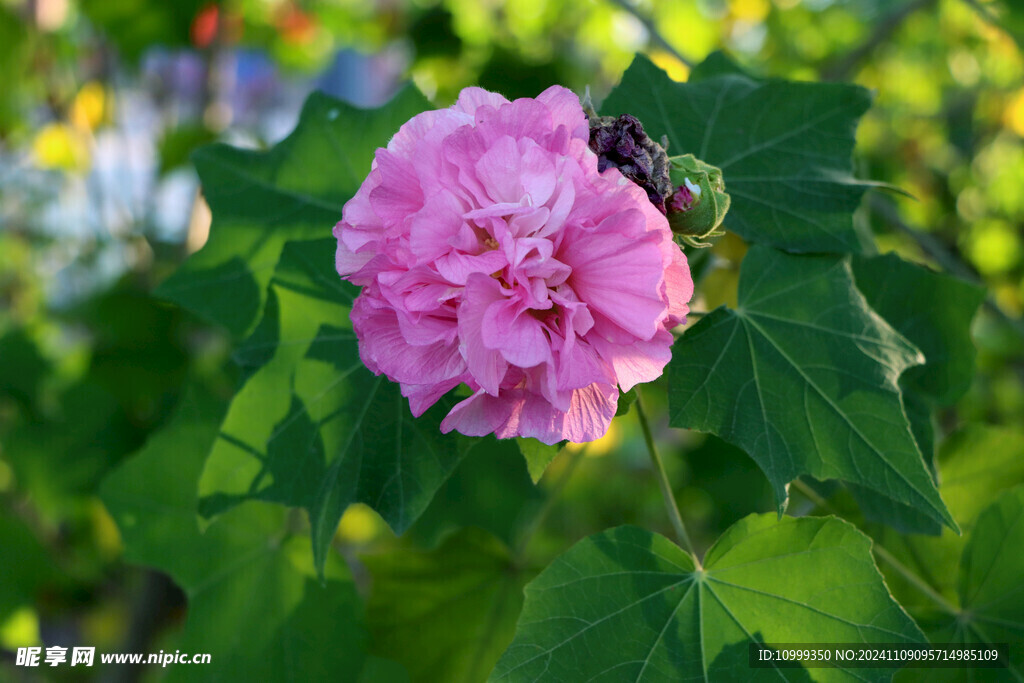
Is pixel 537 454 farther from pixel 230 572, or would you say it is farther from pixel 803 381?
pixel 230 572

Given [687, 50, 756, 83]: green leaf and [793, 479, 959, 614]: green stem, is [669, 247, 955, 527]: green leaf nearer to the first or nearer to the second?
[793, 479, 959, 614]: green stem

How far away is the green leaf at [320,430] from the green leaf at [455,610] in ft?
0.75

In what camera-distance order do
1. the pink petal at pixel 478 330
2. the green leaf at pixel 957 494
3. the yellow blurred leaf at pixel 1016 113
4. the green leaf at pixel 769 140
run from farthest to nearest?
1. the yellow blurred leaf at pixel 1016 113
2. the green leaf at pixel 957 494
3. the green leaf at pixel 769 140
4. the pink petal at pixel 478 330

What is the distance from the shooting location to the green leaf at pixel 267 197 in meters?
0.83

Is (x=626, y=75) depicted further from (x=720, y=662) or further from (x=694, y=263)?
(x=720, y=662)

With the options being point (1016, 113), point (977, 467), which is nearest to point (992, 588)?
point (977, 467)

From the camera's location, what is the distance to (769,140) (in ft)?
2.46

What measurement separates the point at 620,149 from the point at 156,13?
1.38 meters

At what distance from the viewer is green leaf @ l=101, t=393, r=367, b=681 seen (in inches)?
33.7

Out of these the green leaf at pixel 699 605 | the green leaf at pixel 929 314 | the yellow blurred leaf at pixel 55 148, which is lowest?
the yellow blurred leaf at pixel 55 148

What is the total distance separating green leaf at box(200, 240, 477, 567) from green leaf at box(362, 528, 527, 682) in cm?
23

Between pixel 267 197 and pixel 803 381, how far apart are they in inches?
23.5

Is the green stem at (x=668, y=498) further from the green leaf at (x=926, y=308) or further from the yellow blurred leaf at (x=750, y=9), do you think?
the yellow blurred leaf at (x=750, y=9)

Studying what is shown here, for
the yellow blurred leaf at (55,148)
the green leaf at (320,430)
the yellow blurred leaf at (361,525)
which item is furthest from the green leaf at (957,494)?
the yellow blurred leaf at (55,148)
